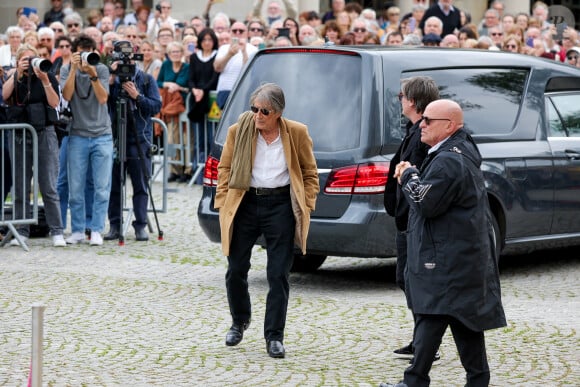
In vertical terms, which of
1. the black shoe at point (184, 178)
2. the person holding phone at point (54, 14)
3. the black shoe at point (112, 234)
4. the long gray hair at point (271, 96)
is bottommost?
the black shoe at point (184, 178)

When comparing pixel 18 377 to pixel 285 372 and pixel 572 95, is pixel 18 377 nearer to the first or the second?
pixel 285 372

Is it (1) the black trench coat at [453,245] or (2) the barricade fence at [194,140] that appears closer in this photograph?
(1) the black trench coat at [453,245]

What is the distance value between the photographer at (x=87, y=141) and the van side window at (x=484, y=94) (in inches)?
142

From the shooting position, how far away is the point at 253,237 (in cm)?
851

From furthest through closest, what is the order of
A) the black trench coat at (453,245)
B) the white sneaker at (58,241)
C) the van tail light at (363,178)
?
1. the white sneaker at (58,241)
2. the van tail light at (363,178)
3. the black trench coat at (453,245)

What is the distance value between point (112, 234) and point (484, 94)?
4.29 meters

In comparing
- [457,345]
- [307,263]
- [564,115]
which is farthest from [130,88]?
[457,345]

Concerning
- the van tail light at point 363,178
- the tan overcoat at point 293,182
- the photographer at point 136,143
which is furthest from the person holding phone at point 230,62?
the tan overcoat at point 293,182

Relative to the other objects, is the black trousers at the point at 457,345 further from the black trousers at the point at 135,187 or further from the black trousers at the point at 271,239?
the black trousers at the point at 135,187

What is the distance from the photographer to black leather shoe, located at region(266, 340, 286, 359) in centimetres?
823

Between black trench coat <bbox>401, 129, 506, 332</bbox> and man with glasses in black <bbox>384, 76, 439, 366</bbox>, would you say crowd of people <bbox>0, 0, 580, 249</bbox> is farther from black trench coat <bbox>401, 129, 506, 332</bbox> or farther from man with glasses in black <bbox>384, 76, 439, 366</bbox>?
black trench coat <bbox>401, 129, 506, 332</bbox>

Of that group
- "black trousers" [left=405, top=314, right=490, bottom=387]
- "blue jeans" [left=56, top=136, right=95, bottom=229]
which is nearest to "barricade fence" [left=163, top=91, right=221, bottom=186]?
"blue jeans" [left=56, top=136, right=95, bottom=229]

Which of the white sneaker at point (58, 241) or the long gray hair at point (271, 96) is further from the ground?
the long gray hair at point (271, 96)

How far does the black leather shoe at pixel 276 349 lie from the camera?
8.23 metres
